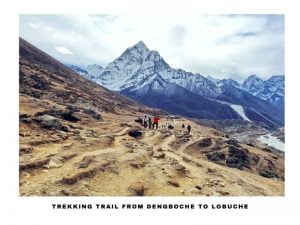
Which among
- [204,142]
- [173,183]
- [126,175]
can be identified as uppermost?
[204,142]

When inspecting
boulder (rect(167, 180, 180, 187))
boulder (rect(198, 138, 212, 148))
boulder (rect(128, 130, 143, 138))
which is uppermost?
boulder (rect(128, 130, 143, 138))

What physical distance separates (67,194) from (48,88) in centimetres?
6715

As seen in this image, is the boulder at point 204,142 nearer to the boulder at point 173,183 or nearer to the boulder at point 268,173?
the boulder at point 268,173

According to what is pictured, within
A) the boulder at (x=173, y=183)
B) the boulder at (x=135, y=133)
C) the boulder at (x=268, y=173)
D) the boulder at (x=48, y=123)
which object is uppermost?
the boulder at (x=48, y=123)

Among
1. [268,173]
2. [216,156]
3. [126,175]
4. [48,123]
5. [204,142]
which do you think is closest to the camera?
[126,175]

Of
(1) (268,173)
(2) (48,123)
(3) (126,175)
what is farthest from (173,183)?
(1) (268,173)

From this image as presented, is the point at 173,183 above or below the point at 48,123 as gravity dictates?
below

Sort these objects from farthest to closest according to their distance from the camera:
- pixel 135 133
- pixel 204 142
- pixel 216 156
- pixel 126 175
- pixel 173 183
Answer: pixel 204 142 < pixel 135 133 < pixel 216 156 < pixel 126 175 < pixel 173 183

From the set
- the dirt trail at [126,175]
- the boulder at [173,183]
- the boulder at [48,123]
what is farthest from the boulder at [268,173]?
the boulder at [48,123]

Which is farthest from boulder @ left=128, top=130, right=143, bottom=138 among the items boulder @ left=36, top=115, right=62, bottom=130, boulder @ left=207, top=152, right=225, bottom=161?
boulder @ left=36, top=115, right=62, bottom=130

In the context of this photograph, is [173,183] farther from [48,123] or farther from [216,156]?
[216,156]

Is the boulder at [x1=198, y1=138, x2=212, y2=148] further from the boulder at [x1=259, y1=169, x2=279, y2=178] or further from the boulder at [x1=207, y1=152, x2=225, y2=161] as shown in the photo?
the boulder at [x1=259, y1=169, x2=279, y2=178]

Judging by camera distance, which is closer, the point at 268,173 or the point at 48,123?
the point at 48,123
